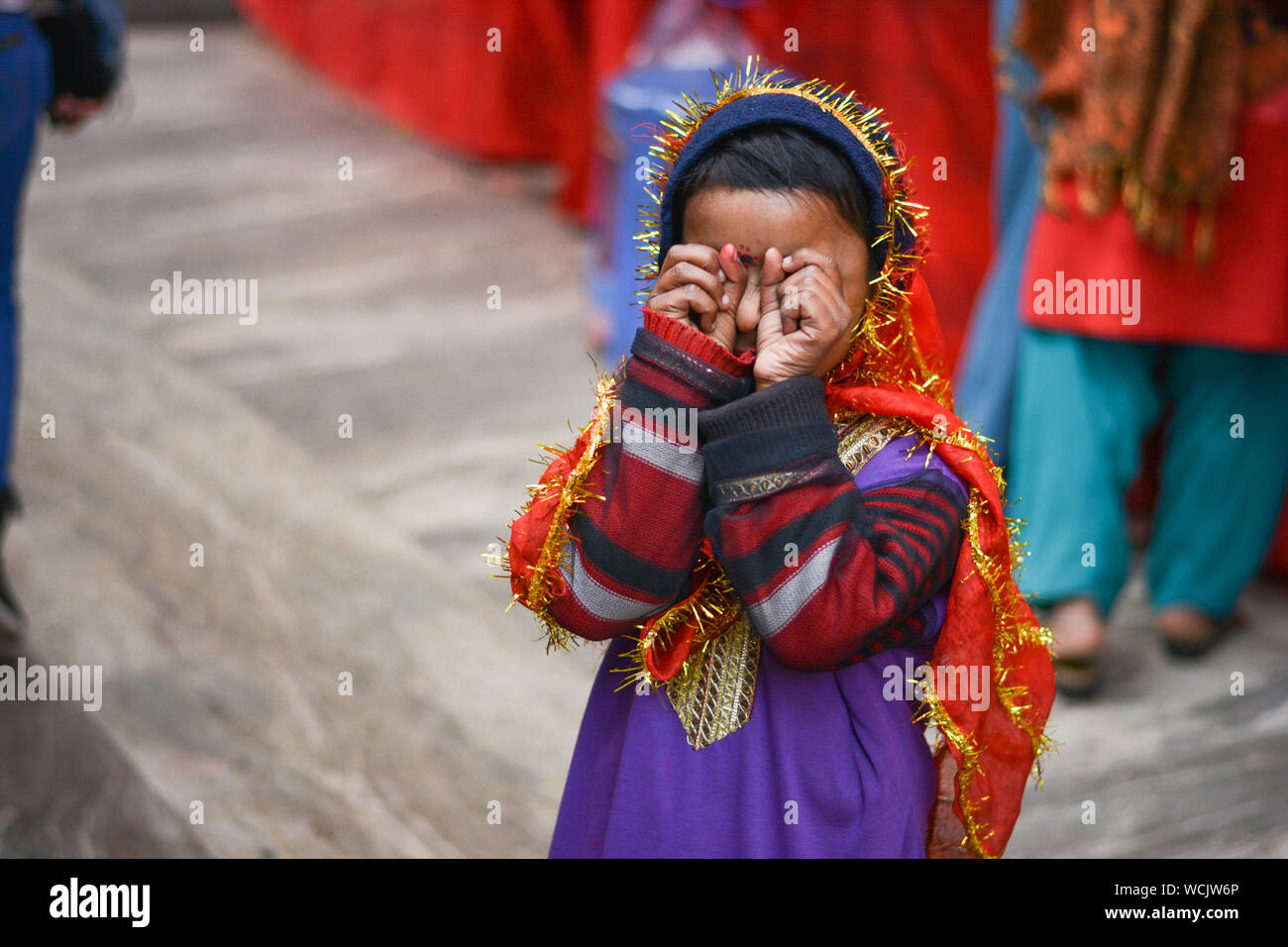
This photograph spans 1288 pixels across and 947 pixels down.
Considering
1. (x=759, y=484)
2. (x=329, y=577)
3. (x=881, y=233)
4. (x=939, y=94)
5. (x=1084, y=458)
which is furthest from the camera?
(x=939, y=94)

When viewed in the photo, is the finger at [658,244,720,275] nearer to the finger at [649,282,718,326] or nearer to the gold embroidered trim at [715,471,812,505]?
the finger at [649,282,718,326]

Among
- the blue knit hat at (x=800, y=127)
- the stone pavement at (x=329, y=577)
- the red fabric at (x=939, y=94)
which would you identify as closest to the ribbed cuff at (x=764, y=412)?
the blue knit hat at (x=800, y=127)

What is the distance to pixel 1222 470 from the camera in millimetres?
3195

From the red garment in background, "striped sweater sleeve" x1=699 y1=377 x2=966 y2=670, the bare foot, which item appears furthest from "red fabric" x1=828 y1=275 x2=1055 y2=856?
the red garment in background

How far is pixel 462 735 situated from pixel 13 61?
1.71 meters

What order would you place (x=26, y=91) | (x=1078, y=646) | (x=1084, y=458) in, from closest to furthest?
(x=26, y=91) < (x=1078, y=646) < (x=1084, y=458)

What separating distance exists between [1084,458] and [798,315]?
6.69ft

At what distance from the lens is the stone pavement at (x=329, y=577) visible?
2.67m

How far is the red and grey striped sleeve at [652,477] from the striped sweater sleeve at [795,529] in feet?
0.09

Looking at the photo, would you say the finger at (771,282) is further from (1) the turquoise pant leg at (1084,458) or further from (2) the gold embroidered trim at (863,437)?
(1) the turquoise pant leg at (1084,458)

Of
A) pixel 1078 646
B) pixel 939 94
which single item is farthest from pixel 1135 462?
pixel 939 94

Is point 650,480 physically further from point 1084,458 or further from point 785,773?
point 1084,458

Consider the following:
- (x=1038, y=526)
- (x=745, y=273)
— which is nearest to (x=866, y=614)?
(x=745, y=273)

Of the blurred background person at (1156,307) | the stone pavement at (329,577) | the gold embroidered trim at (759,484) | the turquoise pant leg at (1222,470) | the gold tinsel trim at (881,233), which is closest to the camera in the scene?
the gold embroidered trim at (759,484)
